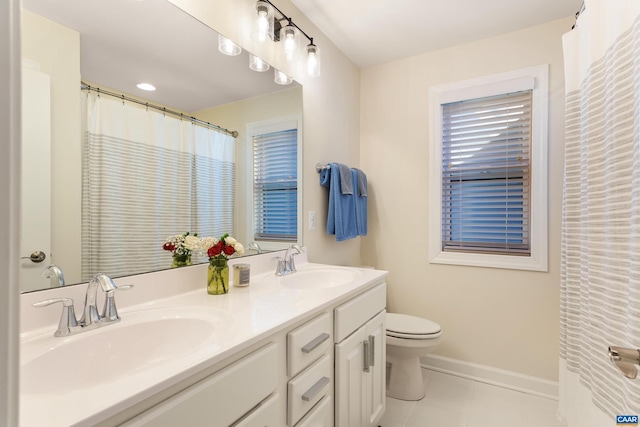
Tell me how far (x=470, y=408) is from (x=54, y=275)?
7.17 feet

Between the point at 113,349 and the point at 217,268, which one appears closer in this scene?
the point at 113,349

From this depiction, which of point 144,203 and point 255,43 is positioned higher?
point 255,43

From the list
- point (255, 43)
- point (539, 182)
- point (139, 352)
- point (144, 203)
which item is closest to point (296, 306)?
point (139, 352)

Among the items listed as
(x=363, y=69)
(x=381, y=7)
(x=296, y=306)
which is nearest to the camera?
(x=296, y=306)

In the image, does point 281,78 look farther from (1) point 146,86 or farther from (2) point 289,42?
(1) point 146,86

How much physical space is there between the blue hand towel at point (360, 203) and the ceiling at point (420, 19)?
3.04 ft

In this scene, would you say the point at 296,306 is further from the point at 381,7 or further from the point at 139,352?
the point at 381,7

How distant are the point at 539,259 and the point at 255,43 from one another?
2153 millimetres

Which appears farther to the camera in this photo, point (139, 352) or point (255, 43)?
point (255, 43)

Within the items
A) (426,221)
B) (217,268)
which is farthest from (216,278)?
(426,221)

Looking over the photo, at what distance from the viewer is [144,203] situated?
1.15 m

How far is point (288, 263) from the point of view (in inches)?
67.6

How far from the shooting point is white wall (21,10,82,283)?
90cm

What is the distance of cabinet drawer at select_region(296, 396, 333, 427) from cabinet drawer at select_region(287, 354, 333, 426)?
2 cm
